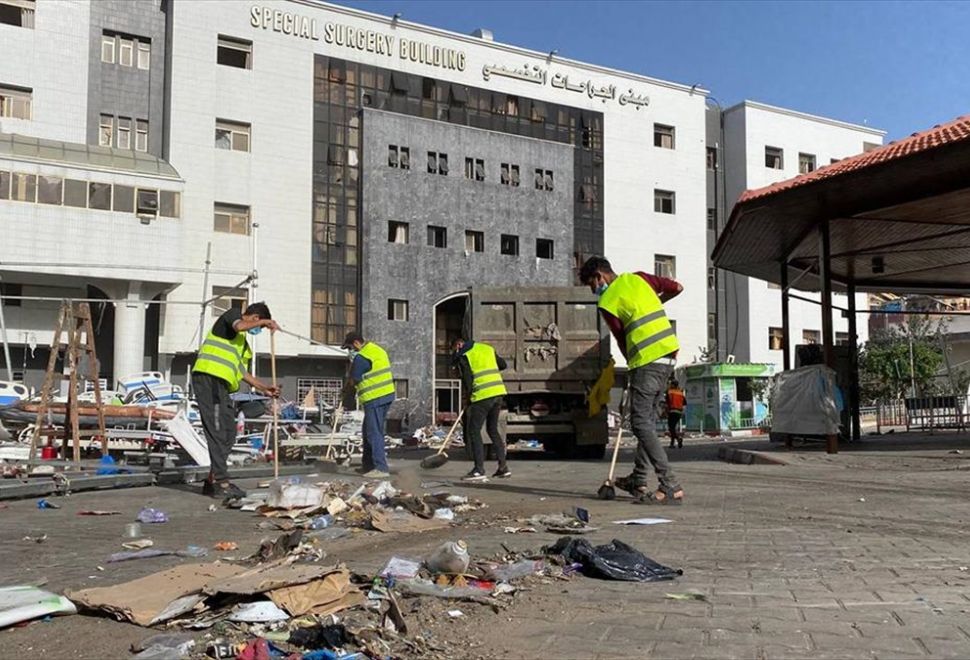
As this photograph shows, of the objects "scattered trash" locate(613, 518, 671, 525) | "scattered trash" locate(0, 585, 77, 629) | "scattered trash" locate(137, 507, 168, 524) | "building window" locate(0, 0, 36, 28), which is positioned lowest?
"scattered trash" locate(137, 507, 168, 524)

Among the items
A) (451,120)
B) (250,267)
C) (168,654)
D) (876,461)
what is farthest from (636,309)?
(451,120)

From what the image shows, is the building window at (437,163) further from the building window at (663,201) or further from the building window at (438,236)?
the building window at (663,201)

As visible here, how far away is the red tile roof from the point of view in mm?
11037

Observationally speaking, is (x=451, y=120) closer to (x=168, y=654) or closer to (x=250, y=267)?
(x=250, y=267)

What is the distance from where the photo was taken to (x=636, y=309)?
762 cm

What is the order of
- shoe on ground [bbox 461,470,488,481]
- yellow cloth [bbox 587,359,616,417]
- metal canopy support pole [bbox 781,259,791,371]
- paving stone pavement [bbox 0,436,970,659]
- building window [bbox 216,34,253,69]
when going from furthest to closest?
building window [bbox 216,34,253,69] → metal canopy support pole [bbox 781,259,791,371] → yellow cloth [bbox 587,359,616,417] → shoe on ground [bbox 461,470,488,481] → paving stone pavement [bbox 0,436,970,659]

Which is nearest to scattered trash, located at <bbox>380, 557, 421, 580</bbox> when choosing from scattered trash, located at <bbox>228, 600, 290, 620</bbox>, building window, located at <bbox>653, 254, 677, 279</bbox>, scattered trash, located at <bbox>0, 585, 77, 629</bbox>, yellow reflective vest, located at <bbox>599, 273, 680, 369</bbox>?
scattered trash, located at <bbox>228, 600, 290, 620</bbox>

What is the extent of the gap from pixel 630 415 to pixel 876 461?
616cm

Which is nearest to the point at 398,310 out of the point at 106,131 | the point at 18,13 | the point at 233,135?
the point at 233,135

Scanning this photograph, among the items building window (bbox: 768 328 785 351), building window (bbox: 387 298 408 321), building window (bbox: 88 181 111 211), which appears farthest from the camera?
building window (bbox: 768 328 785 351)

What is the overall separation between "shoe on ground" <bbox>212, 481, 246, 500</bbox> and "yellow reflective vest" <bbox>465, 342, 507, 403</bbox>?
337 centimetres

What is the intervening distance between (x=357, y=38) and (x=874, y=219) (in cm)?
2723

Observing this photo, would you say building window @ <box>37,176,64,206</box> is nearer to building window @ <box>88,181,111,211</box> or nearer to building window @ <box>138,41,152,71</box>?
building window @ <box>88,181,111,211</box>

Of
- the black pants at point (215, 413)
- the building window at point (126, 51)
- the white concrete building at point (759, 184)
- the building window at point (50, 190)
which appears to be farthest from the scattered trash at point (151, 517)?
the white concrete building at point (759, 184)
